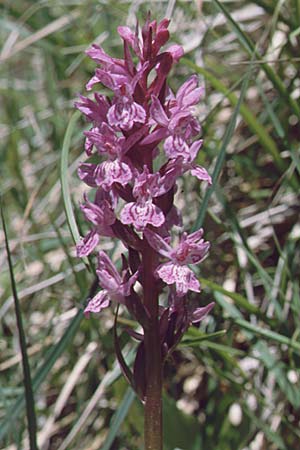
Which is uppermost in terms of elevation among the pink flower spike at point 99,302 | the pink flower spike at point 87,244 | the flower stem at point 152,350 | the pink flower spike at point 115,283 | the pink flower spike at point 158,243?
the pink flower spike at point 87,244

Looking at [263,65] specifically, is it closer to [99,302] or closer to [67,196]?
[67,196]

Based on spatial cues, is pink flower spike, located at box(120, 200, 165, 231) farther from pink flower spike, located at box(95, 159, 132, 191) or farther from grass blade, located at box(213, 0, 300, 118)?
grass blade, located at box(213, 0, 300, 118)

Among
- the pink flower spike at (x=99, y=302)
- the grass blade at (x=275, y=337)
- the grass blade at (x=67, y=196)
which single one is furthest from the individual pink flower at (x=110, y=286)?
the grass blade at (x=275, y=337)

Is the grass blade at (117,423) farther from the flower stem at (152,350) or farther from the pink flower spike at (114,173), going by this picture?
the pink flower spike at (114,173)

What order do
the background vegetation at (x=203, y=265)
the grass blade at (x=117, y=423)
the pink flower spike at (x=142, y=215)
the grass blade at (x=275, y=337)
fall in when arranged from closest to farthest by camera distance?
the pink flower spike at (x=142, y=215) < the grass blade at (x=117, y=423) < the grass blade at (x=275, y=337) < the background vegetation at (x=203, y=265)

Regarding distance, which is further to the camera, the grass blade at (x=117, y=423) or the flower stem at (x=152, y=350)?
the grass blade at (x=117, y=423)

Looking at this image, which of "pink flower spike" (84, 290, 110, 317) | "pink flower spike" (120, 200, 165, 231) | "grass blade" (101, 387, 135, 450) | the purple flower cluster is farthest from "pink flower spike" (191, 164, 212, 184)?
"grass blade" (101, 387, 135, 450)

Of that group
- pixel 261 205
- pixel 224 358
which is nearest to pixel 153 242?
pixel 224 358

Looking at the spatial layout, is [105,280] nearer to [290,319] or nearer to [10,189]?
[290,319]
